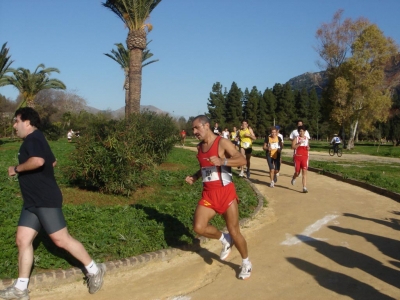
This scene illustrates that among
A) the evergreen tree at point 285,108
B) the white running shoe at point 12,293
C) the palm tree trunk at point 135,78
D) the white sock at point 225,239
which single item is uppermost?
the evergreen tree at point 285,108

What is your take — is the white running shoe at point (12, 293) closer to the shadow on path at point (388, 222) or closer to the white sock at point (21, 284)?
the white sock at point (21, 284)

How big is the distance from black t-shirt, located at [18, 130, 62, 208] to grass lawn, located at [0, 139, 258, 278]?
3.55ft

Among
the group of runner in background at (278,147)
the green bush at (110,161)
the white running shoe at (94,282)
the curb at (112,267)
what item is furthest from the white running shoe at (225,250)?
the group of runner in background at (278,147)

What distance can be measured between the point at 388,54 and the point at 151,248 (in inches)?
1639

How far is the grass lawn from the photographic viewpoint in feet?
18.9

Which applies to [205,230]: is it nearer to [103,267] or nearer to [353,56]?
[103,267]

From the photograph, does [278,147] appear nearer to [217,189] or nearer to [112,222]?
[112,222]

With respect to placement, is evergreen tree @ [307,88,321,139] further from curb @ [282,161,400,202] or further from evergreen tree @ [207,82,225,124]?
curb @ [282,161,400,202]

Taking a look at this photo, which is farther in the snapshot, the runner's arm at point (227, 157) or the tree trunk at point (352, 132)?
the tree trunk at point (352, 132)

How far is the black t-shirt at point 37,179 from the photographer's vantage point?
185 inches

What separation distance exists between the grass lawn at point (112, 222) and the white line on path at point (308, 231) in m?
1.25

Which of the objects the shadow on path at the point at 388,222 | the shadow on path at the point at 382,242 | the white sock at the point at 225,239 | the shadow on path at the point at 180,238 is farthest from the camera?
the shadow on path at the point at 388,222

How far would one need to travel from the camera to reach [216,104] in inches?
3376

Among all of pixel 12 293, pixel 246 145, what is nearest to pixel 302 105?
pixel 246 145
